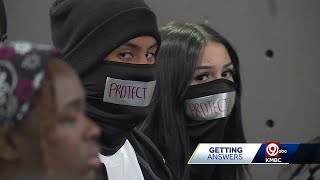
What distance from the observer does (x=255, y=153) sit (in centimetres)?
185

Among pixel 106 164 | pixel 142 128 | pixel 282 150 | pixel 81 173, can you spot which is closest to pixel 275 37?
pixel 282 150

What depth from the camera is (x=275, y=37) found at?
2029mm

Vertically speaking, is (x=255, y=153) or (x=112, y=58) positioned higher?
(x=112, y=58)

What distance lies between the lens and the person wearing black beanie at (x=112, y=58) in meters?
1.04

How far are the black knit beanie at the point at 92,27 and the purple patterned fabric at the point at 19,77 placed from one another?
0.53 metres

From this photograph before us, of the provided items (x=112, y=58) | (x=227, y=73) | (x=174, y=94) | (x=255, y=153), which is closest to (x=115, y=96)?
(x=112, y=58)

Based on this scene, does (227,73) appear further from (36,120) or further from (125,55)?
(36,120)

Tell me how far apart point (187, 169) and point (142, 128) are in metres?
0.20

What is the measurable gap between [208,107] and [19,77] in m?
1.16

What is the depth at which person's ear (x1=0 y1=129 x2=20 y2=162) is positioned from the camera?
50cm

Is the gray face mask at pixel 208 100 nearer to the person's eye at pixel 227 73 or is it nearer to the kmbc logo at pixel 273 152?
the person's eye at pixel 227 73

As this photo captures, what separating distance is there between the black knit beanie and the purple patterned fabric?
1.74 ft

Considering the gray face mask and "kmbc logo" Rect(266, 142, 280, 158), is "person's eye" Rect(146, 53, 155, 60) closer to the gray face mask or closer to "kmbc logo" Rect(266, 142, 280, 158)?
the gray face mask

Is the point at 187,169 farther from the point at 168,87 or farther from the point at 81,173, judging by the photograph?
the point at 81,173
